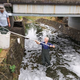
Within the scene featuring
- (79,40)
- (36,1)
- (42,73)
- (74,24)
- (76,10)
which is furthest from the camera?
(74,24)

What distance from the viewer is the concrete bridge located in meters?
9.32

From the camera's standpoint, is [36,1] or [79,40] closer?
[36,1]

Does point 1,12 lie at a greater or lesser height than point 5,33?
greater

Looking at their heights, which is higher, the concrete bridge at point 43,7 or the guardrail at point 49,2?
the guardrail at point 49,2

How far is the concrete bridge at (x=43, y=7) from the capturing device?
30.6 feet

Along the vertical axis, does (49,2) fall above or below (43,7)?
above

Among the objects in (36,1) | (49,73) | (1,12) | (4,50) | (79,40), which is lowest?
(49,73)

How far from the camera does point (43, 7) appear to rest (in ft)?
31.7

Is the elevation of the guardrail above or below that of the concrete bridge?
above

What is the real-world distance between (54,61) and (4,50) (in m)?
5.16

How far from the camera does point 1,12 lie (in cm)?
639

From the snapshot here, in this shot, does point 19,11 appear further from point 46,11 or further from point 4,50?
point 4,50

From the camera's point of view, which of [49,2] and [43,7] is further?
[43,7]

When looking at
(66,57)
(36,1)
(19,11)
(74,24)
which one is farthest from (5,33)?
(74,24)
